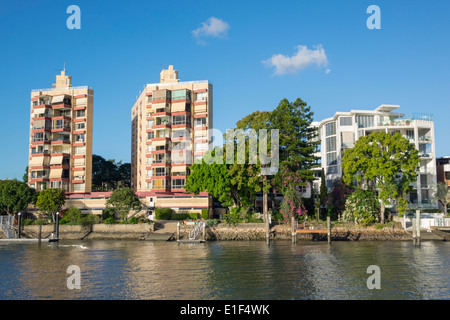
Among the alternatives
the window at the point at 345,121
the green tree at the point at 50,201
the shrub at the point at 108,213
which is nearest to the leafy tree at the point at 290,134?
the window at the point at 345,121

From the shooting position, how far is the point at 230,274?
31.8m

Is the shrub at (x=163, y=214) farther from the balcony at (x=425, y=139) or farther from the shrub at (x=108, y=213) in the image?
the balcony at (x=425, y=139)

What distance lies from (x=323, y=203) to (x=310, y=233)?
16750 mm

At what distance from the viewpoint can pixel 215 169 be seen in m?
65.3

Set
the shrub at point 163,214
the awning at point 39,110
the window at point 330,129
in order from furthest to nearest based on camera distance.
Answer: the awning at point 39,110 → the window at point 330,129 → the shrub at point 163,214

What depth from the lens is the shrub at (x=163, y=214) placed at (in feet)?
241

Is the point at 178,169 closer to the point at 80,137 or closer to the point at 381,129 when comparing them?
the point at 80,137

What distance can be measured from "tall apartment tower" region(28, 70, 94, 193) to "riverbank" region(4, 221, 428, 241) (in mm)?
16924

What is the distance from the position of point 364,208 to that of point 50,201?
51044 mm

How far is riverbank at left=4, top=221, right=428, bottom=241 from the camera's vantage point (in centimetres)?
5922

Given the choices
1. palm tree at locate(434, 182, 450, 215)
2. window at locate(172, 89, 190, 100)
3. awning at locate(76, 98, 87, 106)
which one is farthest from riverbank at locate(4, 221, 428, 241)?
awning at locate(76, 98, 87, 106)

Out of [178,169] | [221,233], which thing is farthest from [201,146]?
[221,233]
